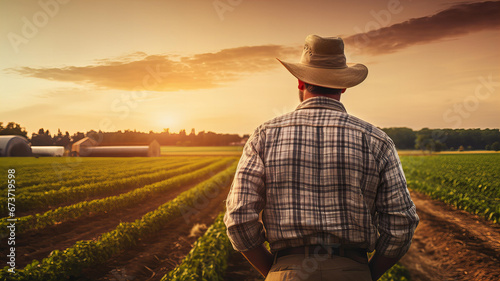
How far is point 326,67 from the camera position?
8.23 feet

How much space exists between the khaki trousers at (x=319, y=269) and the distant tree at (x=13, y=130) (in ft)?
22.1

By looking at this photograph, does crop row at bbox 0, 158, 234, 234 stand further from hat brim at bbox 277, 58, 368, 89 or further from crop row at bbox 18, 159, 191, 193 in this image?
hat brim at bbox 277, 58, 368, 89

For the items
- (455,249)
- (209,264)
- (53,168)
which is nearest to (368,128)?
(209,264)

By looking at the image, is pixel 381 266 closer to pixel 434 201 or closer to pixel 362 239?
pixel 362 239

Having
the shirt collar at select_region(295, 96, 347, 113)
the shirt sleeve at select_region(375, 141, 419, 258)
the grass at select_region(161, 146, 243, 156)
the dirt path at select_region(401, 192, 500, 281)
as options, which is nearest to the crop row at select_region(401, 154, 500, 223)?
the dirt path at select_region(401, 192, 500, 281)

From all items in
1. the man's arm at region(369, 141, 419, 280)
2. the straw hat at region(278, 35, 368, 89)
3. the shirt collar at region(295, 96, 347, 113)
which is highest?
the straw hat at region(278, 35, 368, 89)

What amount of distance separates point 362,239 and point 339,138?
0.67 m

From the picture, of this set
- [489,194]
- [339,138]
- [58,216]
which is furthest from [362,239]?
[58,216]

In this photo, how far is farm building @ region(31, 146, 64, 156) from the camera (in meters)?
7.11

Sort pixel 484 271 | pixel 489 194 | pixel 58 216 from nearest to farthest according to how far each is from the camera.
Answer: pixel 484 271 → pixel 489 194 → pixel 58 216

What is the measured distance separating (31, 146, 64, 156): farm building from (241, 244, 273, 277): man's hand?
6.43 metres

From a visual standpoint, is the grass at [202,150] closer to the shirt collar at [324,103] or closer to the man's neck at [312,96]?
the man's neck at [312,96]

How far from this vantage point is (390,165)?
2.22 m

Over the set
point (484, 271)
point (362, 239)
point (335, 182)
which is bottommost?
point (484, 271)
